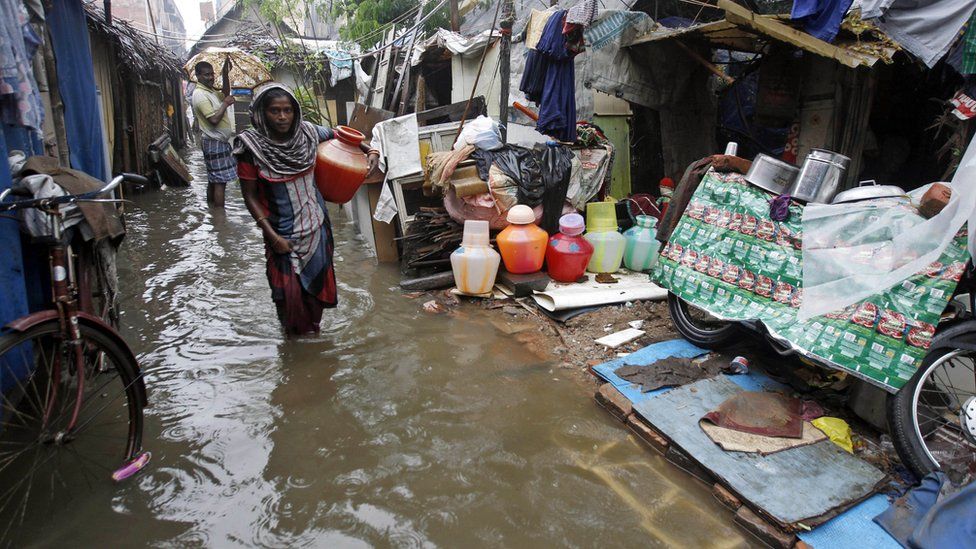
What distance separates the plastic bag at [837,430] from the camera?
9.75 feet

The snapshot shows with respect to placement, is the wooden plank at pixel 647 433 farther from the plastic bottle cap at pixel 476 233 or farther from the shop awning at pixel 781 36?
the shop awning at pixel 781 36

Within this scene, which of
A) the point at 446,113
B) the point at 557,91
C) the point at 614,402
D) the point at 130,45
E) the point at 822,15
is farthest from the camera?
the point at 130,45

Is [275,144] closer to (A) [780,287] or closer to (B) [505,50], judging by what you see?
(A) [780,287]

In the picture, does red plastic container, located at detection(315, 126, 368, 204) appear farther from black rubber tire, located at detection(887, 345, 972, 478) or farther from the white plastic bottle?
black rubber tire, located at detection(887, 345, 972, 478)

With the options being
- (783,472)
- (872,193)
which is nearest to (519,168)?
(872,193)

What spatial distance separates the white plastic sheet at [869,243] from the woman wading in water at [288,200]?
2918mm

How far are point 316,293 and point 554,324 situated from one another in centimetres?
206

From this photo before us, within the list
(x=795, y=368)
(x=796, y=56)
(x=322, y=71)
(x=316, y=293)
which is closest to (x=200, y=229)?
(x=316, y=293)

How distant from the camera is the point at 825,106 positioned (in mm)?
5930

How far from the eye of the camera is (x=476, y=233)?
5086 mm

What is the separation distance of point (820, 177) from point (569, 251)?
225 centimetres

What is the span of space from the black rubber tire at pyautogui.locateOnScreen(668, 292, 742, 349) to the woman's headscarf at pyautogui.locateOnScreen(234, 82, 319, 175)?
296 cm

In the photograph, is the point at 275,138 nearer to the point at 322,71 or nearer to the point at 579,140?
the point at 579,140

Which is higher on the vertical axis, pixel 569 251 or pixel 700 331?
pixel 569 251
